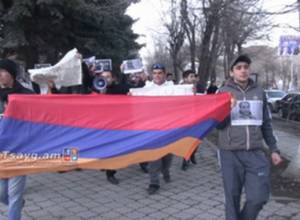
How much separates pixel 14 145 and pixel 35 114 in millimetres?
421

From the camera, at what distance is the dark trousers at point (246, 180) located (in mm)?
4840

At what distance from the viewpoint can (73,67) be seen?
25.2 feet

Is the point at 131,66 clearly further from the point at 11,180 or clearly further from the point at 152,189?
the point at 11,180

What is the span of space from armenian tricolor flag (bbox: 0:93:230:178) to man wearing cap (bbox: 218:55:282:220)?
0.68ft

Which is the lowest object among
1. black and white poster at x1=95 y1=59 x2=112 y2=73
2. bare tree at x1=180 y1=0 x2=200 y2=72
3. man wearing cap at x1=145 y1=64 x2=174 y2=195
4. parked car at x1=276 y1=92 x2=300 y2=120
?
parked car at x1=276 y1=92 x2=300 y2=120

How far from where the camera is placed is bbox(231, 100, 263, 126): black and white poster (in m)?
4.98

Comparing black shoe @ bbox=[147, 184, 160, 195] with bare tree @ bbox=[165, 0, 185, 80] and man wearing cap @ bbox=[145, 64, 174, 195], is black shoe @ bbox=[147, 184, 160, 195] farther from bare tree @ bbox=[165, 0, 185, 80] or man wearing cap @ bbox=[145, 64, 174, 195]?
bare tree @ bbox=[165, 0, 185, 80]

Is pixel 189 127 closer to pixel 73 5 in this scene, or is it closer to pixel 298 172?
pixel 298 172

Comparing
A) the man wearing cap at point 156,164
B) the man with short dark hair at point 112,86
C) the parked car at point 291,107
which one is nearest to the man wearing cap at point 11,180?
the man wearing cap at point 156,164

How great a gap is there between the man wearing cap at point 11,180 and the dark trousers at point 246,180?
2.15 metres

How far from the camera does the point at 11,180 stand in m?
5.24

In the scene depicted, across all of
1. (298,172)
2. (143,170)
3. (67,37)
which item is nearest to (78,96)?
(143,170)

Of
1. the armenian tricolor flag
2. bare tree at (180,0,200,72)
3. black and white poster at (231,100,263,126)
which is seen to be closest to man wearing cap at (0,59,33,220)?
the armenian tricolor flag

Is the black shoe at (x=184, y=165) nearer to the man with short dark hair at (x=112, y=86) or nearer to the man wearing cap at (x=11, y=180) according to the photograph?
the man with short dark hair at (x=112, y=86)
